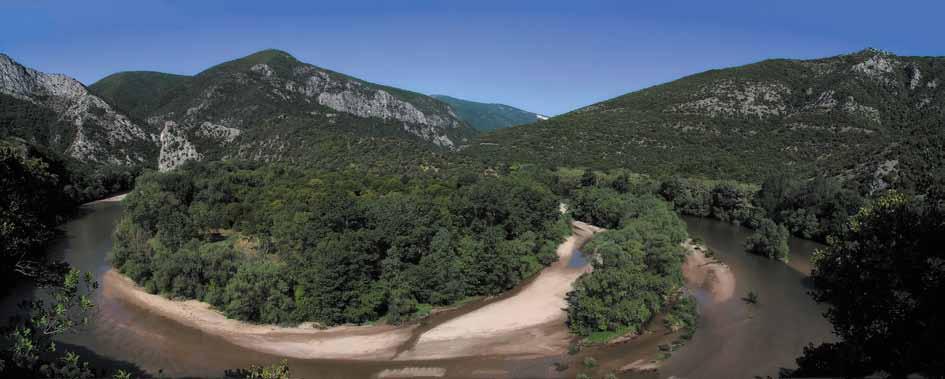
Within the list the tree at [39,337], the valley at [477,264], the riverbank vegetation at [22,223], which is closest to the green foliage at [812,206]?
the valley at [477,264]

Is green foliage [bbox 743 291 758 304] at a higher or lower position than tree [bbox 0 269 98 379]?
lower

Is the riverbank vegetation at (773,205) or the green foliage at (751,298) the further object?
the riverbank vegetation at (773,205)

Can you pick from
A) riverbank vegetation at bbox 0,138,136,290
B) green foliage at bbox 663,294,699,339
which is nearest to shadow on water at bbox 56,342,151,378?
riverbank vegetation at bbox 0,138,136,290

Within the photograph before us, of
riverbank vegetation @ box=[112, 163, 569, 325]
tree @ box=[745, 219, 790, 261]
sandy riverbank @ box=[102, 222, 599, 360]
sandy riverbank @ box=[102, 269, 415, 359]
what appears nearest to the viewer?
sandy riverbank @ box=[102, 269, 415, 359]

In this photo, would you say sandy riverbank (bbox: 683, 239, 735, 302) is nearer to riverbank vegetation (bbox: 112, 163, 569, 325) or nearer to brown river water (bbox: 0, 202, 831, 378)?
brown river water (bbox: 0, 202, 831, 378)

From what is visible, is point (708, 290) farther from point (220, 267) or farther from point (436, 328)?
point (220, 267)

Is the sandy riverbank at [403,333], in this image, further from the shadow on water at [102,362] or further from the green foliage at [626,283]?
the shadow on water at [102,362]

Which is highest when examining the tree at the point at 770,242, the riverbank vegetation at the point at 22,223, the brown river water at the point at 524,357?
the riverbank vegetation at the point at 22,223
